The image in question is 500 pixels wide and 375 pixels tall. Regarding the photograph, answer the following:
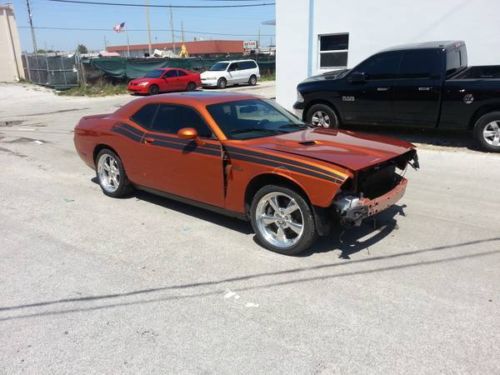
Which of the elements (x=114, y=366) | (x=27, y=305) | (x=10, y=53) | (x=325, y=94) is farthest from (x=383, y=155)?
(x=10, y=53)

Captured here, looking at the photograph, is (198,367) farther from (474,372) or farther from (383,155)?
(383,155)

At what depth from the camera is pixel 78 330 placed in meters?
3.30

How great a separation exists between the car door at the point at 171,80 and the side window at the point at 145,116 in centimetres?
2089

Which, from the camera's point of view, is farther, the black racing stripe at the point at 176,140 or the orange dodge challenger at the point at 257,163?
the black racing stripe at the point at 176,140

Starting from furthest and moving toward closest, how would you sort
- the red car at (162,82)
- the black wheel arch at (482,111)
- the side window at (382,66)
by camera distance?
the red car at (162,82) → the side window at (382,66) → the black wheel arch at (482,111)

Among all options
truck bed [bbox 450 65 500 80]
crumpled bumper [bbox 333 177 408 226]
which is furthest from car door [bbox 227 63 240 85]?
crumpled bumper [bbox 333 177 408 226]

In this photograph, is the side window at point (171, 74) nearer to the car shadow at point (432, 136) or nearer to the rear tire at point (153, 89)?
the rear tire at point (153, 89)

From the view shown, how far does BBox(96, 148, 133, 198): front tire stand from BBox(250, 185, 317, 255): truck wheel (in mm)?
2374

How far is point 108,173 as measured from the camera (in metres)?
6.53

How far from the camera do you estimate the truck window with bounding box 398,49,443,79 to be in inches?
358

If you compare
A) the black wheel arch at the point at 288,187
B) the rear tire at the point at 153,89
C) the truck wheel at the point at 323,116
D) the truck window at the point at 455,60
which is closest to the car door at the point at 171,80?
the rear tire at the point at 153,89

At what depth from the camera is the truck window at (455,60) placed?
915 centimetres

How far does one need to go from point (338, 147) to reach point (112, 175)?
3371 mm

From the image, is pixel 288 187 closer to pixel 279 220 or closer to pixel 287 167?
pixel 287 167
